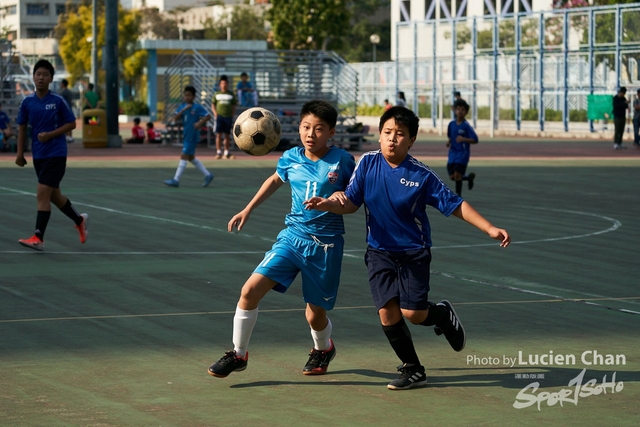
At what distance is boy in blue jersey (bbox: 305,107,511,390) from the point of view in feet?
21.3

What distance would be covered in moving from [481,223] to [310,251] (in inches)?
40.4

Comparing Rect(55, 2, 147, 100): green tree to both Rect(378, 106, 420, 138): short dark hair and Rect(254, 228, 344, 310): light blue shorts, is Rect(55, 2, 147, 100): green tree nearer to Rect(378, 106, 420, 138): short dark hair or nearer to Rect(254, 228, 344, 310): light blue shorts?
Rect(254, 228, 344, 310): light blue shorts

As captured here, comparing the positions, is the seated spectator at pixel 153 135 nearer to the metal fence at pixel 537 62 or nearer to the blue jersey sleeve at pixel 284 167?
the metal fence at pixel 537 62

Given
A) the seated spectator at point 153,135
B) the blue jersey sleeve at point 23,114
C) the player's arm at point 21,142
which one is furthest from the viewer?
the seated spectator at point 153,135

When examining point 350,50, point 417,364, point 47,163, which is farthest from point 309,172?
point 350,50

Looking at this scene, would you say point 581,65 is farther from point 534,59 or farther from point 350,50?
point 350,50

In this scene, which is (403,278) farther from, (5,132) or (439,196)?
(5,132)

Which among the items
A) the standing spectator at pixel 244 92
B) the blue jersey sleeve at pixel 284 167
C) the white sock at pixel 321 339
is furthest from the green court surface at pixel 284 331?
the standing spectator at pixel 244 92

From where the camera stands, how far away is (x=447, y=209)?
6.57 meters

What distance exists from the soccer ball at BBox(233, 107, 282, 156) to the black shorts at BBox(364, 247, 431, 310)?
1.62 metres

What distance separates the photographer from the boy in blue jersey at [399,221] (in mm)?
6492

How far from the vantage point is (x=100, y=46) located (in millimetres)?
78375

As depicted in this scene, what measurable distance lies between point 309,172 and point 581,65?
126ft

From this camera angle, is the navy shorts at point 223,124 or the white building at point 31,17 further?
the white building at point 31,17
